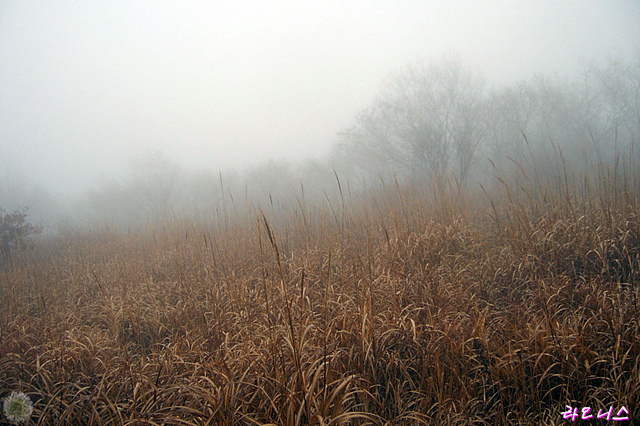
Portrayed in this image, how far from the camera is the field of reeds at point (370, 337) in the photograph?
4.27 feet

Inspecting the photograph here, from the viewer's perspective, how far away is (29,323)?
261 centimetres

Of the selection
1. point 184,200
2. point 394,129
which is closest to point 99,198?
point 184,200

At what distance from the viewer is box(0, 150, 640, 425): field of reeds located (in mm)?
1301

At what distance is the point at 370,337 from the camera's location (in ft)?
5.57

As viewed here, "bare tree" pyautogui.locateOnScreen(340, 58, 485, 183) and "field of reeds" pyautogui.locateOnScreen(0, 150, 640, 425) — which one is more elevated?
"bare tree" pyautogui.locateOnScreen(340, 58, 485, 183)

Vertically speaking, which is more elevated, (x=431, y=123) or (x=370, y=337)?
(x=431, y=123)

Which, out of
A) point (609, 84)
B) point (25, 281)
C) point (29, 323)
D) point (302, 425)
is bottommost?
point (302, 425)

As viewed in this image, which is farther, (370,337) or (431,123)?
(431,123)

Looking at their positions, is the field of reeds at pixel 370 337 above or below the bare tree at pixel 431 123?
below

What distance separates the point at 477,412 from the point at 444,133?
31.4 ft

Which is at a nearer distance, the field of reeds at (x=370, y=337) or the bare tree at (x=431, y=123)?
the field of reeds at (x=370, y=337)

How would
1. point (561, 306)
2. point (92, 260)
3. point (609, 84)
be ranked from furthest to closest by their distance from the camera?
point (609, 84) < point (92, 260) < point (561, 306)

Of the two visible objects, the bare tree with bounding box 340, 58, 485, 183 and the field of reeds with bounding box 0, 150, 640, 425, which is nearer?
the field of reeds with bounding box 0, 150, 640, 425

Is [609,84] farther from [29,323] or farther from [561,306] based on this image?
[29,323]
